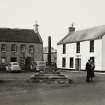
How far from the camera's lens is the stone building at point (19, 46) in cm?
5234

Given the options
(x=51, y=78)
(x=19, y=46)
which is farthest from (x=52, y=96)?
(x=19, y=46)

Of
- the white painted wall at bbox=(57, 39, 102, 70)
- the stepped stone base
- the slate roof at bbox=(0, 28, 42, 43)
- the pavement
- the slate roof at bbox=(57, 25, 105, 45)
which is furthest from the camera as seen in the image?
the slate roof at bbox=(0, 28, 42, 43)

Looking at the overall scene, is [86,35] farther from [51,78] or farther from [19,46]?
[51,78]

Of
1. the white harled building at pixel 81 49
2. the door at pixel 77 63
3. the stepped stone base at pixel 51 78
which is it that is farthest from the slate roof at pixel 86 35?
the stepped stone base at pixel 51 78

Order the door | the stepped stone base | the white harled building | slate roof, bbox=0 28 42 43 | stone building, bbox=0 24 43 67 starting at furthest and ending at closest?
slate roof, bbox=0 28 42 43
stone building, bbox=0 24 43 67
the door
the white harled building
the stepped stone base

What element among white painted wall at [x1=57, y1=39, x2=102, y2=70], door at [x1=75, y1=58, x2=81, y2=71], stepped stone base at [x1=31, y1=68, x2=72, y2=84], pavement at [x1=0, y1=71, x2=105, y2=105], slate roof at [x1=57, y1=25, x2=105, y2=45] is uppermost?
slate roof at [x1=57, y1=25, x2=105, y2=45]

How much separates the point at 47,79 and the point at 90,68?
4040mm

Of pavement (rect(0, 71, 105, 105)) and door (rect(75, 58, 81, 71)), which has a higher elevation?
door (rect(75, 58, 81, 71))

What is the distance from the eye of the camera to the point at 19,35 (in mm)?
54750

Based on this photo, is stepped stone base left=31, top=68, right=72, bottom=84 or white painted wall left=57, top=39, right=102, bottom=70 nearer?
stepped stone base left=31, top=68, right=72, bottom=84

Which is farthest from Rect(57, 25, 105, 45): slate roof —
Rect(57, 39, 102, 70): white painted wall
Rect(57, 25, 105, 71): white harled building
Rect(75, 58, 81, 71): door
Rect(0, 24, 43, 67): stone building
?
Rect(0, 24, 43, 67): stone building

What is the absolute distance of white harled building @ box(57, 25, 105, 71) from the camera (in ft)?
135

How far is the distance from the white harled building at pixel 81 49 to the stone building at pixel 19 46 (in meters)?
4.77

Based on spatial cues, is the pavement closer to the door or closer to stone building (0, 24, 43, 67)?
the door
